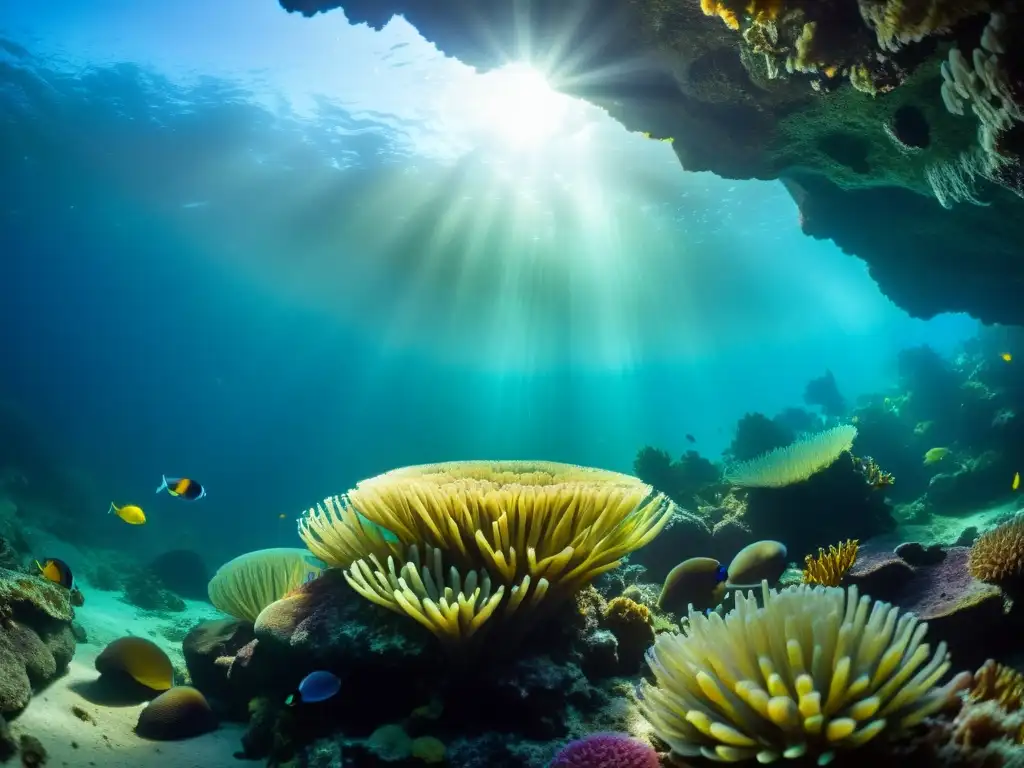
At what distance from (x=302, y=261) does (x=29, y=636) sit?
3430 centimetres

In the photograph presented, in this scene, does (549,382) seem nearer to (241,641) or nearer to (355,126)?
(355,126)

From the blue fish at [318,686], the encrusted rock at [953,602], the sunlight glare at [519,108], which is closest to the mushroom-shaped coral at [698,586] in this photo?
the encrusted rock at [953,602]

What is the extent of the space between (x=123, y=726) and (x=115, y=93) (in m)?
26.0

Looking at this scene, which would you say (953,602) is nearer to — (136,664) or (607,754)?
(607,754)

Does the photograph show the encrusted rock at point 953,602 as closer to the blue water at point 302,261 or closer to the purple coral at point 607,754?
the purple coral at point 607,754

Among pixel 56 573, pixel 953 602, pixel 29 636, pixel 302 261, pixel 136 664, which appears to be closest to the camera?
pixel 953 602

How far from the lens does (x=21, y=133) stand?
79.1ft

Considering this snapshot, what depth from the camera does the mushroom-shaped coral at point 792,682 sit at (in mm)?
1677

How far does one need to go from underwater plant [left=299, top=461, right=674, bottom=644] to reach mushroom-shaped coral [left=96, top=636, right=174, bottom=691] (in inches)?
100

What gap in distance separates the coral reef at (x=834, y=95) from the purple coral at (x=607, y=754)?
13.0ft

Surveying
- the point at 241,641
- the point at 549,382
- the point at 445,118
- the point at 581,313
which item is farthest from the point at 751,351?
the point at 241,641

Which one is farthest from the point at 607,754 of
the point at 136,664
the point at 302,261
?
the point at 302,261

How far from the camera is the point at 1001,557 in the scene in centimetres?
360

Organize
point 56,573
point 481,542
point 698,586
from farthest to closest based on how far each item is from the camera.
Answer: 1. point 56,573
2. point 698,586
3. point 481,542
